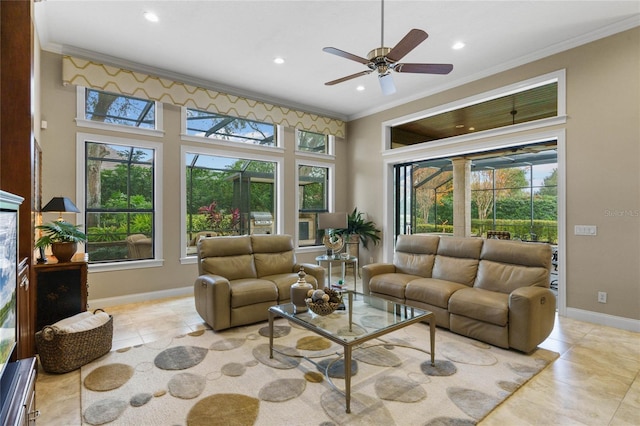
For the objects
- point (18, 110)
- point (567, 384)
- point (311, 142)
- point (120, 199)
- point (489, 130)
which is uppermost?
point (311, 142)

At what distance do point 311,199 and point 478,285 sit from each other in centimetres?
370

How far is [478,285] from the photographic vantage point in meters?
3.66

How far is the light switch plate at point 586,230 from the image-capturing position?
12.4ft

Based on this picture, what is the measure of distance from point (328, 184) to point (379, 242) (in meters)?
1.60

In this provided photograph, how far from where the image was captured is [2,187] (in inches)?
94.4

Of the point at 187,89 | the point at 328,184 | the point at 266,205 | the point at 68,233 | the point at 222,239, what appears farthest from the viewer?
the point at 328,184

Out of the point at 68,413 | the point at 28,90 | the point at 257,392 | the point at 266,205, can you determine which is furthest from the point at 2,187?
the point at 266,205

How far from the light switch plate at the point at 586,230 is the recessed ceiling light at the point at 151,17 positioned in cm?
524

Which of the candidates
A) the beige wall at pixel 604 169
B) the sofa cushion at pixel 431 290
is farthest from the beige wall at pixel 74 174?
the beige wall at pixel 604 169

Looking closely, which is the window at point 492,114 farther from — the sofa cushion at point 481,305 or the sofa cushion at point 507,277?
the sofa cushion at point 481,305

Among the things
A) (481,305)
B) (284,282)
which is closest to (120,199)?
(284,282)

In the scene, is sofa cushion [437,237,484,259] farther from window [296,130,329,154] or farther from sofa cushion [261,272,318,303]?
window [296,130,329,154]

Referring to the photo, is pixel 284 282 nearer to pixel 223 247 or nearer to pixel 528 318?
pixel 223 247

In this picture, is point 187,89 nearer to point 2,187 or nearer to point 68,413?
point 2,187
